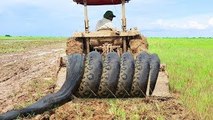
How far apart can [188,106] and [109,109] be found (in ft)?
3.91

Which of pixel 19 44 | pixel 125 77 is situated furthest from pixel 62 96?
pixel 19 44

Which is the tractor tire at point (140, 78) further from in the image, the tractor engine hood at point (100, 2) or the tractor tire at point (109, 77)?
the tractor engine hood at point (100, 2)

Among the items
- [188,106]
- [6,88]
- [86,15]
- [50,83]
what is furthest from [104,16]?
[188,106]

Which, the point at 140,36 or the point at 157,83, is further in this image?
the point at 140,36

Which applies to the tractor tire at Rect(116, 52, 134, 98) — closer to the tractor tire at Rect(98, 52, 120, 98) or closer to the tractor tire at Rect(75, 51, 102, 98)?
the tractor tire at Rect(98, 52, 120, 98)

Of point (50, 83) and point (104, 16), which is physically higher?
point (104, 16)

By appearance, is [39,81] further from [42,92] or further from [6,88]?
[42,92]

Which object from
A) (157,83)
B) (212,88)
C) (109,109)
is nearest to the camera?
(109,109)

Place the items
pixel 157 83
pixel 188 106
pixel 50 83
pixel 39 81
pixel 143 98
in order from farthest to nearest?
1. pixel 39 81
2. pixel 50 83
3. pixel 157 83
4. pixel 143 98
5. pixel 188 106

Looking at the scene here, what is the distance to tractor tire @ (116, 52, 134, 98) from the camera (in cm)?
771

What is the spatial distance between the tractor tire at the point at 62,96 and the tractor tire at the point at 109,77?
1.23ft

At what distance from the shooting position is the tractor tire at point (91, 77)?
7684 mm

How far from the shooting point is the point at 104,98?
7859mm

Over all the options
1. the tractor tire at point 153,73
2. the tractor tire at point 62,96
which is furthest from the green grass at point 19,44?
the tractor tire at point 153,73
